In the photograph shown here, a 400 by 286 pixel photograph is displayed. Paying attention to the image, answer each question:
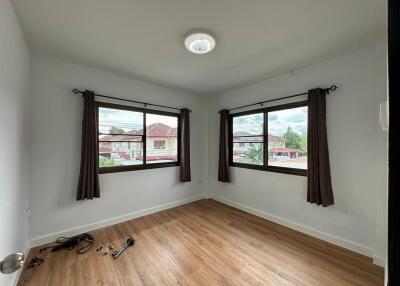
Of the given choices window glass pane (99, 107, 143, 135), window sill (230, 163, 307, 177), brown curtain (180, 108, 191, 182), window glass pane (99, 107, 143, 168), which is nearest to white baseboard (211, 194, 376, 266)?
window sill (230, 163, 307, 177)

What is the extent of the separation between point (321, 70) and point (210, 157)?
8.76 feet

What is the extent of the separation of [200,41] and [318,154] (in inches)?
83.1

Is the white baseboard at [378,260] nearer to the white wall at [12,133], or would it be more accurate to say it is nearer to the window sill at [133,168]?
the window sill at [133,168]

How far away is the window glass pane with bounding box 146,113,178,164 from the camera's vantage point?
3410 millimetres

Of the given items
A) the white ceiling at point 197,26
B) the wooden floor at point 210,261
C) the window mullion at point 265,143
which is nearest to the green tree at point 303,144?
the window mullion at point 265,143

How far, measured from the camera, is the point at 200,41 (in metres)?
1.96

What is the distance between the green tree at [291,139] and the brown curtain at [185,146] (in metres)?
1.87

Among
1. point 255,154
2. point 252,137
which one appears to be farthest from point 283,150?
A: point 252,137

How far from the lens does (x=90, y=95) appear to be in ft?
8.54

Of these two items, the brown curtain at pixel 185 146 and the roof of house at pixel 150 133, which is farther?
the brown curtain at pixel 185 146

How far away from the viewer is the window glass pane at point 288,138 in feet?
9.02

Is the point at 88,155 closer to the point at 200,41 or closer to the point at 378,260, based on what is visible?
the point at 200,41

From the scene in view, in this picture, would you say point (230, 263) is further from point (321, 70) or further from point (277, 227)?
point (321, 70)

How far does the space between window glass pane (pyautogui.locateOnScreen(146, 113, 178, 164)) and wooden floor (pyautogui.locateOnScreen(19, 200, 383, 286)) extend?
1299 mm
